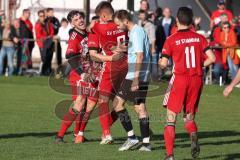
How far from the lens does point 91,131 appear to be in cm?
1505

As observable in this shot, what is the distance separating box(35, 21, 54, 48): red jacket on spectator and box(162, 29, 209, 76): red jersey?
1596cm

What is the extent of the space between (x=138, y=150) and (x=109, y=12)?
208 cm

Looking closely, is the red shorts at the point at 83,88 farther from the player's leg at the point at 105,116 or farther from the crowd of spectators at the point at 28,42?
the crowd of spectators at the point at 28,42

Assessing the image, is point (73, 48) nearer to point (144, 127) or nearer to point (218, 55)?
point (144, 127)

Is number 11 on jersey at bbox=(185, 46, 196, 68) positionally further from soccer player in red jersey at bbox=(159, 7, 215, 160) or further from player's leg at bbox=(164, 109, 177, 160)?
player's leg at bbox=(164, 109, 177, 160)

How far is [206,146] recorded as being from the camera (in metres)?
13.0

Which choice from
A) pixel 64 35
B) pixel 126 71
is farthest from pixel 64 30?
pixel 126 71

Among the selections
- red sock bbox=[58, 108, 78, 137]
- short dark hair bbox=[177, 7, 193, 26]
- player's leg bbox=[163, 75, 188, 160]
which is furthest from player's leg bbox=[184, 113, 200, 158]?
red sock bbox=[58, 108, 78, 137]

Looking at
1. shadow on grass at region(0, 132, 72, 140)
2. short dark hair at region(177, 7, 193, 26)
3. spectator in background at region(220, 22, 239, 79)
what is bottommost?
shadow on grass at region(0, 132, 72, 140)

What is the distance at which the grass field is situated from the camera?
12.0m

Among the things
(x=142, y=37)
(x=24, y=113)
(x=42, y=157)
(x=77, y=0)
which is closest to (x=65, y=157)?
(x=42, y=157)

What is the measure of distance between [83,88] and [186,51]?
9.36 feet

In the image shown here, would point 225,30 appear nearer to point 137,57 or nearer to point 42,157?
point 137,57

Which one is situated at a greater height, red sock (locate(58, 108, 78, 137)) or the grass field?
red sock (locate(58, 108, 78, 137))
